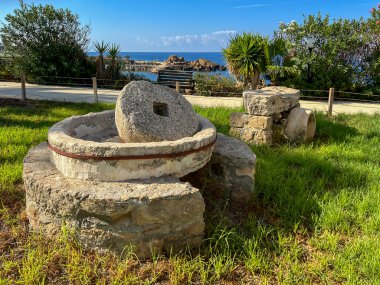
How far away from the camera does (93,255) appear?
9.35ft

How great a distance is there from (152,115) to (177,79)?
9.43 meters

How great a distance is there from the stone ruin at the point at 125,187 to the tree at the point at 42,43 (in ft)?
37.1

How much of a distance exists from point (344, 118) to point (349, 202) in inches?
195

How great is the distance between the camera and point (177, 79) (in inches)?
505

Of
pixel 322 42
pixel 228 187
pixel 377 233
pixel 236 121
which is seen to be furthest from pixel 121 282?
pixel 322 42

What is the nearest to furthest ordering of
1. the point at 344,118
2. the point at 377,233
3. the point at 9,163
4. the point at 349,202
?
the point at 377,233 → the point at 349,202 → the point at 9,163 → the point at 344,118

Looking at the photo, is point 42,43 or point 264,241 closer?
point 264,241

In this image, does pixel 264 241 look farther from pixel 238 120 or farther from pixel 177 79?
pixel 177 79

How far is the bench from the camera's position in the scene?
41.0 ft

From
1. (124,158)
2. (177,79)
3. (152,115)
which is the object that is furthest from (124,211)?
(177,79)

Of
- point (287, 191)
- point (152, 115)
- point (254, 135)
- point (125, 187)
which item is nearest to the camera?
point (125, 187)

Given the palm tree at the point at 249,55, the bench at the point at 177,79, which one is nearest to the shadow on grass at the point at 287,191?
the palm tree at the point at 249,55

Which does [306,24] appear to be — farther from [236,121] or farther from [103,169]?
[103,169]

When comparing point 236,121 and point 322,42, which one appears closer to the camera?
point 236,121
